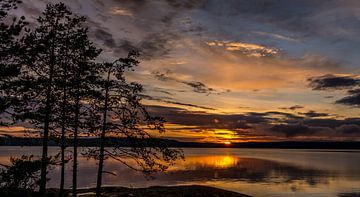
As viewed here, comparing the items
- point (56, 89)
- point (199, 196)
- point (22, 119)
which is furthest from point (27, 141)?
point (199, 196)

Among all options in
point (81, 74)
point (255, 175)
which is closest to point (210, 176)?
point (255, 175)

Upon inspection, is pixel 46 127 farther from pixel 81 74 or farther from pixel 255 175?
pixel 255 175

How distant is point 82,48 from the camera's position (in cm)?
2898

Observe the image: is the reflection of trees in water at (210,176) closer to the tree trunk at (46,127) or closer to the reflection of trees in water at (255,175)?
the reflection of trees in water at (255,175)

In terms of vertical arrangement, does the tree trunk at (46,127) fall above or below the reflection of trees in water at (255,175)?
above

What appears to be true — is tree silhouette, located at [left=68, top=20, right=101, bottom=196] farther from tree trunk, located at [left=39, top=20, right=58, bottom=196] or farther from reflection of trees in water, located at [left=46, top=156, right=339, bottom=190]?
reflection of trees in water, located at [left=46, top=156, right=339, bottom=190]

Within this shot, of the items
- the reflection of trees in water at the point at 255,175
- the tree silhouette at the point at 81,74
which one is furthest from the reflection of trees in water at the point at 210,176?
the tree silhouette at the point at 81,74

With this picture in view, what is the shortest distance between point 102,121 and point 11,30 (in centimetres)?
946

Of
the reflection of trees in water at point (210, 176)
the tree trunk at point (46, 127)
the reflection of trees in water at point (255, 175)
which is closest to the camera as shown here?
the tree trunk at point (46, 127)

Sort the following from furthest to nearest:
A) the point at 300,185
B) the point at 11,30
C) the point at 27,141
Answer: the point at 300,185
the point at 27,141
the point at 11,30

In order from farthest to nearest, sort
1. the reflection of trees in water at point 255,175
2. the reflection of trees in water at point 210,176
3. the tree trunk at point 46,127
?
the reflection of trees in water at point 255,175
the reflection of trees in water at point 210,176
the tree trunk at point 46,127

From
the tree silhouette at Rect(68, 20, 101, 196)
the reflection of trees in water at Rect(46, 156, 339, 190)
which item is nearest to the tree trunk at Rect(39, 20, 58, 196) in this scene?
the tree silhouette at Rect(68, 20, 101, 196)

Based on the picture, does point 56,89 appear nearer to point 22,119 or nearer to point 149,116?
point 22,119

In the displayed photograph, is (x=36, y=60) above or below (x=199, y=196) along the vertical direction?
above
